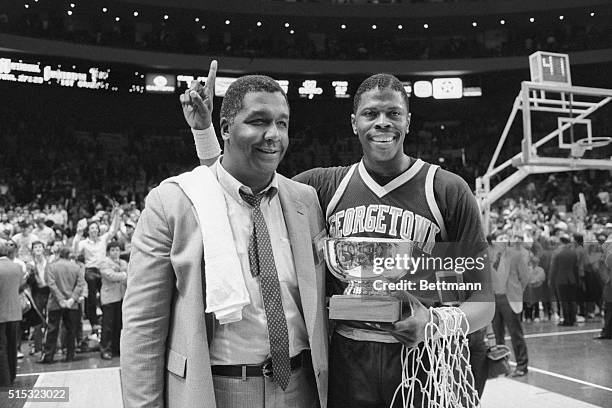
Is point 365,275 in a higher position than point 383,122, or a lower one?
lower

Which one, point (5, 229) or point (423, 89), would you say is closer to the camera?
point (5, 229)

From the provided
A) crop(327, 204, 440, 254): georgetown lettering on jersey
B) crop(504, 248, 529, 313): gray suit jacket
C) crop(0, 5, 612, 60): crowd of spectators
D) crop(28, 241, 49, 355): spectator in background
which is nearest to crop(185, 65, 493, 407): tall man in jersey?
crop(327, 204, 440, 254): georgetown lettering on jersey

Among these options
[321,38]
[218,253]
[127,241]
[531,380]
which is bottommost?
[531,380]

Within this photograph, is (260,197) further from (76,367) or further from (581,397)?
(76,367)

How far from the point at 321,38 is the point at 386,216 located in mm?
20424

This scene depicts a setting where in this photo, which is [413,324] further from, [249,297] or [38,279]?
[38,279]

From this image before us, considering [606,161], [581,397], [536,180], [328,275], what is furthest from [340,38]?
[328,275]

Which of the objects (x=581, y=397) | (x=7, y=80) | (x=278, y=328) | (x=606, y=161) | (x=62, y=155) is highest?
(x=7, y=80)

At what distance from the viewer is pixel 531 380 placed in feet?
20.0

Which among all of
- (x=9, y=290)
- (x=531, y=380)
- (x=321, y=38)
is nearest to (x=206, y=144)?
(x=9, y=290)

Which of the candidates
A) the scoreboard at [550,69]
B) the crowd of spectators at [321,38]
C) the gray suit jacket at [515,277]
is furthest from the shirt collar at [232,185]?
the crowd of spectators at [321,38]

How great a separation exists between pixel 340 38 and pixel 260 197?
19853mm

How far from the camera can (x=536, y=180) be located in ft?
58.6

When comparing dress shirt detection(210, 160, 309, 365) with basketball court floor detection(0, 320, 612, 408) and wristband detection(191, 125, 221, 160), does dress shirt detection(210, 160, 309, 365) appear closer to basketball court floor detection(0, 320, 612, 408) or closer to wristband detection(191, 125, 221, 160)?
wristband detection(191, 125, 221, 160)
